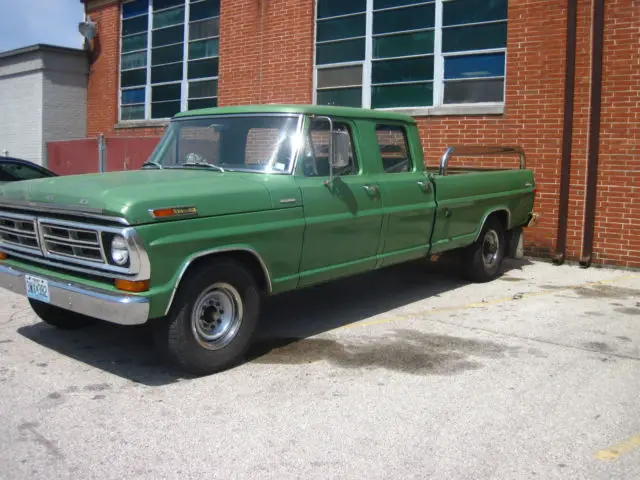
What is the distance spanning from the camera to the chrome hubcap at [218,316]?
4805mm

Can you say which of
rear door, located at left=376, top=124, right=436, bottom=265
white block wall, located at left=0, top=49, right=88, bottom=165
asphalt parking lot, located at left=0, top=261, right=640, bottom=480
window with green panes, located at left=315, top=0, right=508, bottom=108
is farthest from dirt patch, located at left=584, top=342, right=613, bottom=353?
white block wall, located at left=0, top=49, right=88, bottom=165

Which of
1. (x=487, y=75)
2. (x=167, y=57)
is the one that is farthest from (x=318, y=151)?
(x=167, y=57)

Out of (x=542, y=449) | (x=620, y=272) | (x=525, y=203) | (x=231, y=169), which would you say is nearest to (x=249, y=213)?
(x=231, y=169)

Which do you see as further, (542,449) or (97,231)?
(97,231)

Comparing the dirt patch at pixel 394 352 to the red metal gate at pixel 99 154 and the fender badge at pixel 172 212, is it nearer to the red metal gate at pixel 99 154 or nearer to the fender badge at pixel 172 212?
the fender badge at pixel 172 212

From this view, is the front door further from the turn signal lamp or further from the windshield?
the turn signal lamp

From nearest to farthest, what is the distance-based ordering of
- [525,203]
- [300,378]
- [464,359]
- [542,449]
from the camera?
1. [542,449]
2. [300,378]
3. [464,359]
4. [525,203]

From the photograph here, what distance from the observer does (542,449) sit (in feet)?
12.1

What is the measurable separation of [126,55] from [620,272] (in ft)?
40.1

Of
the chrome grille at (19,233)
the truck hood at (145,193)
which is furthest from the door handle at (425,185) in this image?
the chrome grille at (19,233)

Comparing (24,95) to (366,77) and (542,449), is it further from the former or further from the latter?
(542,449)

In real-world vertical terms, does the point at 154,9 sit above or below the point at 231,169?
above

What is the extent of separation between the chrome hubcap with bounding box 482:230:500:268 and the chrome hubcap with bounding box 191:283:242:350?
13.6ft

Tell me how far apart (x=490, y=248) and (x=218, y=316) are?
449cm
